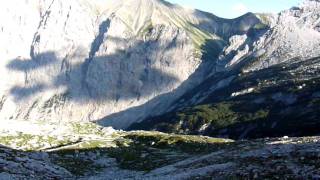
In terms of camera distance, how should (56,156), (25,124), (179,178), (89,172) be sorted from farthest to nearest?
(25,124), (56,156), (89,172), (179,178)

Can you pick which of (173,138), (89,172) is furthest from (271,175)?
(173,138)

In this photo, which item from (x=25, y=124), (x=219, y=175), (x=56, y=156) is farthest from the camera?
(x=25, y=124)

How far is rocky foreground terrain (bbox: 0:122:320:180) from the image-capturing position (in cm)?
4350

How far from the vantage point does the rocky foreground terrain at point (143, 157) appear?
143 ft

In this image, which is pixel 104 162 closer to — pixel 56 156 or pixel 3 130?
pixel 56 156

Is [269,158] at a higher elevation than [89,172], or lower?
higher

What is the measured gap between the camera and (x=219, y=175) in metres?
45.7

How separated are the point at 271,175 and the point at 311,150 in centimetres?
975

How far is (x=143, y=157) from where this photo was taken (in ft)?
336

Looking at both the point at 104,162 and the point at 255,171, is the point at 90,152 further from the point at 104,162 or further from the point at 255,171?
the point at 255,171

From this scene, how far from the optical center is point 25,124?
153 m

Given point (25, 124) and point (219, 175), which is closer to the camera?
point (219, 175)

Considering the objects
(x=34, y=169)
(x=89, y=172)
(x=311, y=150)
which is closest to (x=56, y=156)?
(x=89, y=172)

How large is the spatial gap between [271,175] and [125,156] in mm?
67279
